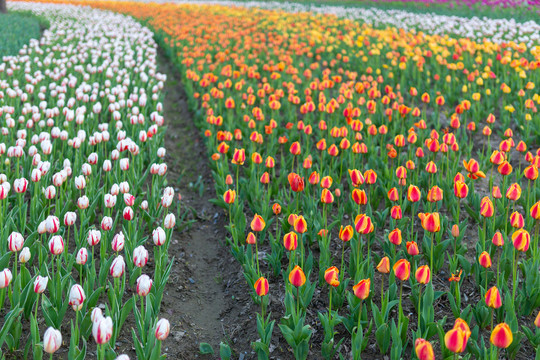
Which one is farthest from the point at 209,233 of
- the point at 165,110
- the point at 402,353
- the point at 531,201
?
the point at 165,110

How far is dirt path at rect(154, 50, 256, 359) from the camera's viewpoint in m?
3.70

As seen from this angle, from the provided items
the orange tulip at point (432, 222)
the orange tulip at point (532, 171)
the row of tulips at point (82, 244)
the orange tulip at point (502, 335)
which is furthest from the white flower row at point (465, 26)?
the orange tulip at point (502, 335)

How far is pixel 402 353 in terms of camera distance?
10.7 ft

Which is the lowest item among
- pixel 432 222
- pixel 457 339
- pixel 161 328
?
pixel 161 328

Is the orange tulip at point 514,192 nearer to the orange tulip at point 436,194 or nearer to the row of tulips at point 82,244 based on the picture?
the orange tulip at point 436,194

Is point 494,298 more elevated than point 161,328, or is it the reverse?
point 494,298

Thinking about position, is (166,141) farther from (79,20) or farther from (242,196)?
(79,20)

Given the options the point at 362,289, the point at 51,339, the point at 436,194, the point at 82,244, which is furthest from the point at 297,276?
Answer: the point at 82,244

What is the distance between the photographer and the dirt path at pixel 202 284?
146 inches

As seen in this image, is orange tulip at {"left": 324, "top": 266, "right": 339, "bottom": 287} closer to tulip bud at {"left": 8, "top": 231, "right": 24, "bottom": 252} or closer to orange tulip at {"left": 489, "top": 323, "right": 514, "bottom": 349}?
orange tulip at {"left": 489, "top": 323, "right": 514, "bottom": 349}

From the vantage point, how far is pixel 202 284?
14.8 feet

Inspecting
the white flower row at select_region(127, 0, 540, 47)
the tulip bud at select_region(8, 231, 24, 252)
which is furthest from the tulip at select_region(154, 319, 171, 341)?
the white flower row at select_region(127, 0, 540, 47)

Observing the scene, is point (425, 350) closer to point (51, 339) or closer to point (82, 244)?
point (51, 339)

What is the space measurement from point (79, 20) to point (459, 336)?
18.3m
